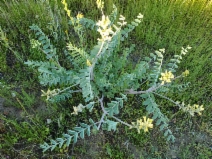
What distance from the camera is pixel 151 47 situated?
9.62 ft

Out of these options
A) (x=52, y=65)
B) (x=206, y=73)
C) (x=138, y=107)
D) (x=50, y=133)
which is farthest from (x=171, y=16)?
(x=50, y=133)

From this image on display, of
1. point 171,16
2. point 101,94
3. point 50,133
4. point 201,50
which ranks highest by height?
point 171,16

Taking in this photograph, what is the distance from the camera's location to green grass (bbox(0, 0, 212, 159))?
237 cm

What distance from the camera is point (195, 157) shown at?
2.36 m

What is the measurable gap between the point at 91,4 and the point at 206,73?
163 cm

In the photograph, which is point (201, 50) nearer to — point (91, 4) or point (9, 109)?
point (91, 4)

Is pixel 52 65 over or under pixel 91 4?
under

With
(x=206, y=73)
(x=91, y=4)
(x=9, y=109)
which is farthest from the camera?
(x=91, y=4)

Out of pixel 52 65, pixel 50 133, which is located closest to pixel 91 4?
pixel 52 65

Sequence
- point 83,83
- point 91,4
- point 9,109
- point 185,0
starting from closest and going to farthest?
point 83,83 → point 9,109 → point 185,0 → point 91,4

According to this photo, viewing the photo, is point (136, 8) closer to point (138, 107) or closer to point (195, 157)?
point (138, 107)

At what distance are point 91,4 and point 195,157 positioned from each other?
2157 millimetres

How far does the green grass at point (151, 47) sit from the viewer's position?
237 centimetres

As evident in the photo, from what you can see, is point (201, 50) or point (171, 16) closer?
point (201, 50)
